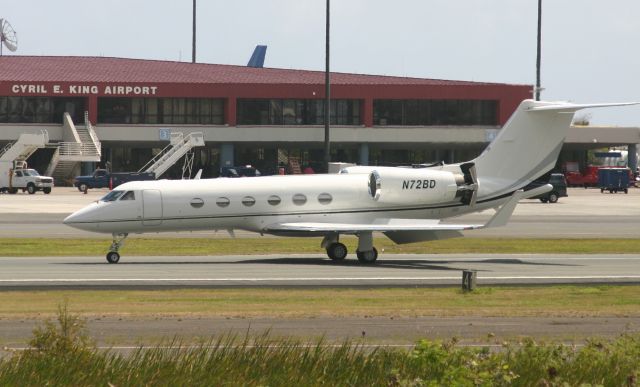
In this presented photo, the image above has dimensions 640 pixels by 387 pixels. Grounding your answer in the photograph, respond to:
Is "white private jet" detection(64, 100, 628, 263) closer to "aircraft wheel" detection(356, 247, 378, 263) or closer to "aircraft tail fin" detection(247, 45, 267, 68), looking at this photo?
"aircraft wheel" detection(356, 247, 378, 263)

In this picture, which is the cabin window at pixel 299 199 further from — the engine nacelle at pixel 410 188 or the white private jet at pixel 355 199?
the engine nacelle at pixel 410 188

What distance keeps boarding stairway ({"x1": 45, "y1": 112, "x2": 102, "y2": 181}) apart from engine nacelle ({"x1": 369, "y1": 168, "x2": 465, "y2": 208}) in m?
63.7

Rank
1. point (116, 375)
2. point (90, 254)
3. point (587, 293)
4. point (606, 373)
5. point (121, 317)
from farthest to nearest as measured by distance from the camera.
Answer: point (90, 254) < point (587, 293) < point (121, 317) < point (606, 373) < point (116, 375)

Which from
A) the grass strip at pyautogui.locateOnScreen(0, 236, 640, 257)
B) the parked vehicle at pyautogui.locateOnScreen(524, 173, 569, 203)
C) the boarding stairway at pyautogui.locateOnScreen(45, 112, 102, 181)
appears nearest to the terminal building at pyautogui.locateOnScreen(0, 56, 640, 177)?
the boarding stairway at pyautogui.locateOnScreen(45, 112, 102, 181)

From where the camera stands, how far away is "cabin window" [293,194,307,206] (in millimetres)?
37969

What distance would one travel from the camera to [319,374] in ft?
45.4

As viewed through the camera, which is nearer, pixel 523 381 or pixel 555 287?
pixel 523 381

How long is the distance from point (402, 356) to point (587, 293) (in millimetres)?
15247

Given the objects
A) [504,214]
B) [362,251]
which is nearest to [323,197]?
[362,251]

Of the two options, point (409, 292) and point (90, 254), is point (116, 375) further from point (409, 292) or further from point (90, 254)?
point (90, 254)

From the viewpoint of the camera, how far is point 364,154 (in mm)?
103938

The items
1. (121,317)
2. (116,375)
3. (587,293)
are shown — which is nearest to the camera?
(116,375)

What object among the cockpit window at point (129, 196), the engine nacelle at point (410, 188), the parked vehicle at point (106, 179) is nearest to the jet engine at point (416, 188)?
the engine nacelle at point (410, 188)

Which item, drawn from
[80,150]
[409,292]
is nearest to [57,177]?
[80,150]
